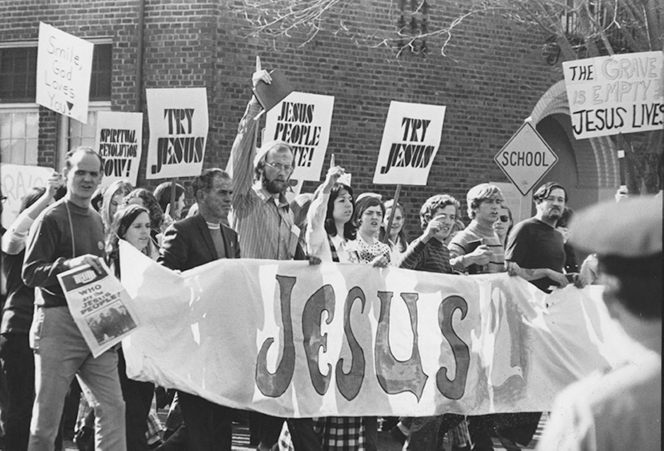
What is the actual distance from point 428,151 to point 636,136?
10.3m

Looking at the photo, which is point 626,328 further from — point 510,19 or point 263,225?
point 510,19

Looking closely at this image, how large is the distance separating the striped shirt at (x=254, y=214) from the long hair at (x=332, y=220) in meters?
0.25

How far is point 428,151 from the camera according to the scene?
1115 centimetres

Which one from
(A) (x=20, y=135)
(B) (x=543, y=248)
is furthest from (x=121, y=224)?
(A) (x=20, y=135)

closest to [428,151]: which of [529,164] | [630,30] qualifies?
[529,164]

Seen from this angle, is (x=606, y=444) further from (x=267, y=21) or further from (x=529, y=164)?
(x=267, y=21)

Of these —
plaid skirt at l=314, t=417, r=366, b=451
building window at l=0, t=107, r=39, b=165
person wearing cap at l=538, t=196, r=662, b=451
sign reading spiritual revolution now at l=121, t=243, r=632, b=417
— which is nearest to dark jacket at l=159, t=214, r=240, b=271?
sign reading spiritual revolution now at l=121, t=243, r=632, b=417

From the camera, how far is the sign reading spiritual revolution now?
22.7ft

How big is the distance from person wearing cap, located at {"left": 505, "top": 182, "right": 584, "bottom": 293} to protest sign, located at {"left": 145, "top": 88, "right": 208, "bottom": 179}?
4107 millimetres

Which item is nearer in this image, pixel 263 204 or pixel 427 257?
pixel 263 204

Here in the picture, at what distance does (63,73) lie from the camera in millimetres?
11711

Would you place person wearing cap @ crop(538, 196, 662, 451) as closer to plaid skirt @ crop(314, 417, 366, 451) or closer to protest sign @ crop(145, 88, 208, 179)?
plaid skirt @ crop(314, 417, 366, 451)

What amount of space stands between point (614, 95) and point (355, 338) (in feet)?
20.1

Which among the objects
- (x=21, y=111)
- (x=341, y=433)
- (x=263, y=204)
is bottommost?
(x=341, y=433)
